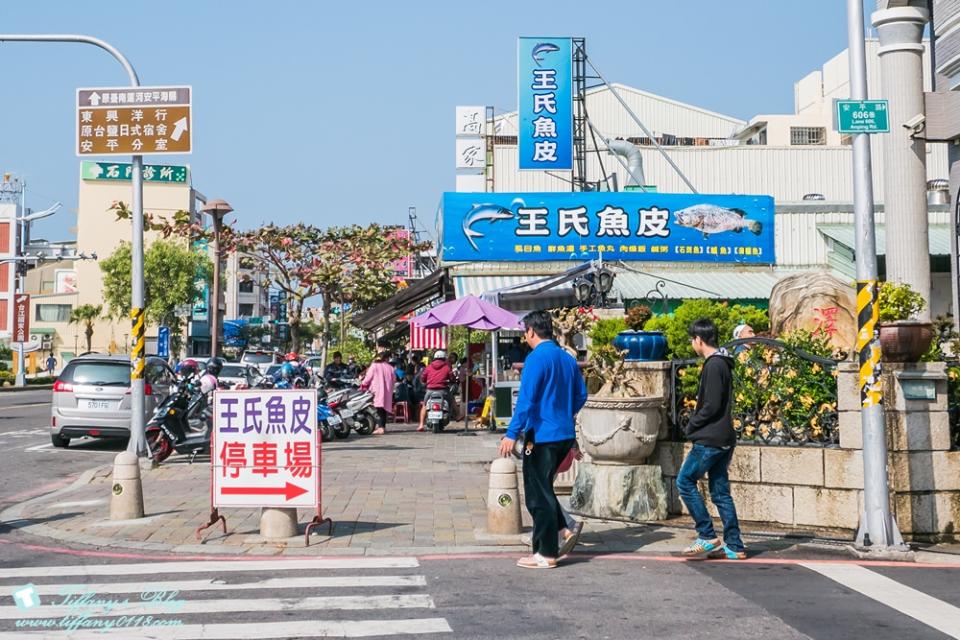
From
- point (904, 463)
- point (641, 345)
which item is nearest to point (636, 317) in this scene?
point (641, 345)

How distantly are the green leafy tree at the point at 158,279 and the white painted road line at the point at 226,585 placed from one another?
5859 cm

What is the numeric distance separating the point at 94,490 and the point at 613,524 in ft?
22.5

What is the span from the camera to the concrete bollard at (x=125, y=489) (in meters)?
9.91

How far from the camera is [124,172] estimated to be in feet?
286

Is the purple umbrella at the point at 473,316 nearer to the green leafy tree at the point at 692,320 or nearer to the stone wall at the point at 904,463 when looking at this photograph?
the green leafy tree at the point at 692,320

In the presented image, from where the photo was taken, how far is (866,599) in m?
6.57

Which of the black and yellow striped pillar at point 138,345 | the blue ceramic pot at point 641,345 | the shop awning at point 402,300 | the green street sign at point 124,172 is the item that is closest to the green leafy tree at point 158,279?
the green street sign at point 124,172

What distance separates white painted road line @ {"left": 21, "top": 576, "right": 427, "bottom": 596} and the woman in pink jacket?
13988 millimetres

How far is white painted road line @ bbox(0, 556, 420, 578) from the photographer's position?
759cm

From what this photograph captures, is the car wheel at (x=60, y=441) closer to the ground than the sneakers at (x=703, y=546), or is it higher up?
higher up

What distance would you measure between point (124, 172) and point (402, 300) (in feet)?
225

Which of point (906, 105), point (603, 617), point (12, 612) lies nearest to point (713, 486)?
point (603, 617)

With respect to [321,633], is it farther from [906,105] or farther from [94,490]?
[906,105]

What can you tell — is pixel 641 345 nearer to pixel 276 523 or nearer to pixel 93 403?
pixel 276 523
